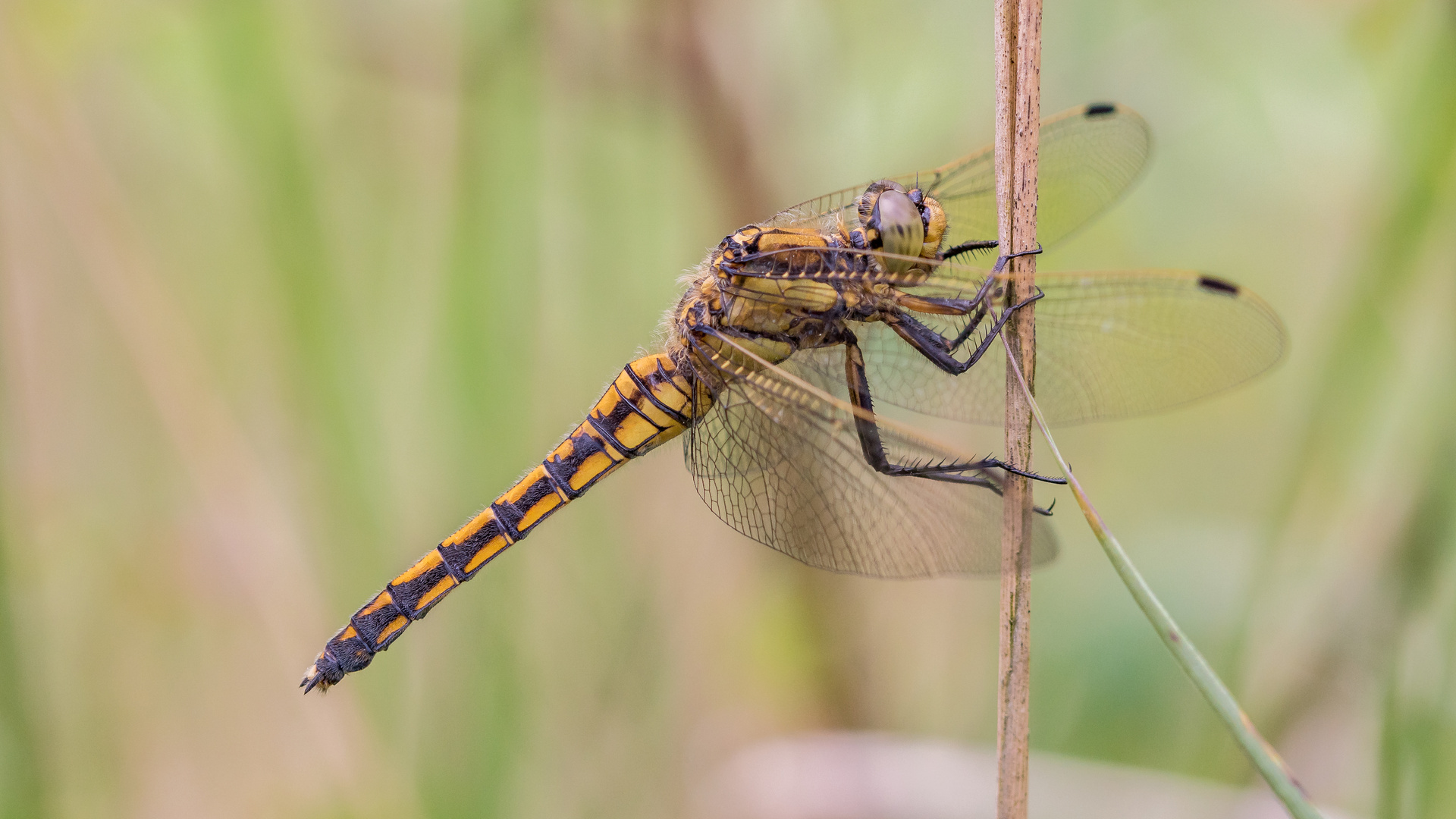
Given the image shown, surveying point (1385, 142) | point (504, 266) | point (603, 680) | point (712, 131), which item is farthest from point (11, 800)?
point (1385, 142)

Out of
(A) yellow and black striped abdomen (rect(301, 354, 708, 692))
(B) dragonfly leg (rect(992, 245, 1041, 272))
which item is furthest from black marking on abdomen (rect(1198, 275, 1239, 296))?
(A) yellow and black striped abdomen (rect(301, 354, 708, 692))

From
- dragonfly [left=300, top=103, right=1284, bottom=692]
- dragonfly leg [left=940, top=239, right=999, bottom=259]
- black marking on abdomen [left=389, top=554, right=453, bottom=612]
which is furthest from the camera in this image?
black marking on abdomen [left=389, top=554, right=453, bottom=612]

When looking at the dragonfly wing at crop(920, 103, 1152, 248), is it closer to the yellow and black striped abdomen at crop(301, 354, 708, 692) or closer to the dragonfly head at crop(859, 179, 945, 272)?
the dragonfly head at crop(859, 179, 945, 272)

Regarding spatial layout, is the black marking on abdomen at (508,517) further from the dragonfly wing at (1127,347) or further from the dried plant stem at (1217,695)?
the dried plant stem at (1217,695)

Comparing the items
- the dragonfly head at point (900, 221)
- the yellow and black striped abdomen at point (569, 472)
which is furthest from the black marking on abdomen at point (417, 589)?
the dragonfly head at point (900, 221)

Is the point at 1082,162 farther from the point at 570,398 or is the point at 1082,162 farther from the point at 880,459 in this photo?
the point at 570,398
